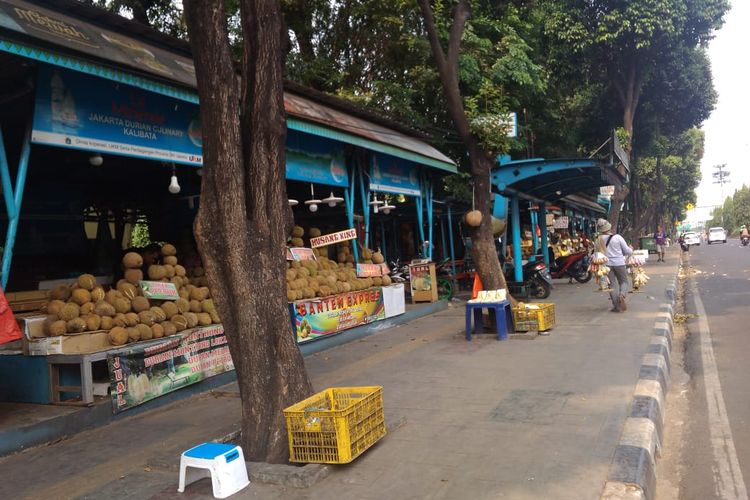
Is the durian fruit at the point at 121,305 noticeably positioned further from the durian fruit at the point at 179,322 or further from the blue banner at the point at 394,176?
the blue banner at the point at 394,176

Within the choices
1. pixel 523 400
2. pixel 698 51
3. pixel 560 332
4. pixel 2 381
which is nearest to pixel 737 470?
pixel 523 400

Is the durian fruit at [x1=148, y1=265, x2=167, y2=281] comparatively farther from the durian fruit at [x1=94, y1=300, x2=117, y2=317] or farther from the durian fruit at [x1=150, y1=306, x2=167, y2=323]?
the durian fruit at [x1=94, y1=300, x2=117, y2=317]

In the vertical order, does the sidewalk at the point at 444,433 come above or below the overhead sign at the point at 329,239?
below

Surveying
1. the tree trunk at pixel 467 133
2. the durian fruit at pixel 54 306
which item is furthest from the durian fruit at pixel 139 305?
the tree trunk at pixel 467 133

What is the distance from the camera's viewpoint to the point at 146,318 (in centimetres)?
651

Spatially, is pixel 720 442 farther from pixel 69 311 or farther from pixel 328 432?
pixel 69 311

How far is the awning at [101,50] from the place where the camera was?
4.78 m

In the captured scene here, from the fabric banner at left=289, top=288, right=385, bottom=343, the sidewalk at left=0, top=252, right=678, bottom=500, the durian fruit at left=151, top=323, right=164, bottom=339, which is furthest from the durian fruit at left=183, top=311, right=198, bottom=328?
the fabric banner at left=289, top=288, right=385, bottom=343

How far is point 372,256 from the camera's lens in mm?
12008

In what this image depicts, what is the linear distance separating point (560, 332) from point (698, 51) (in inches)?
804

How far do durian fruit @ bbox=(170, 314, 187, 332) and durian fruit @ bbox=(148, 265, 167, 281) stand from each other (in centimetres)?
82

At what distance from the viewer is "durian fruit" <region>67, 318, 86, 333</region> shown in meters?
5.80

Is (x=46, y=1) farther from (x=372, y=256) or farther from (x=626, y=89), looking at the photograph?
(x=626, y=89)

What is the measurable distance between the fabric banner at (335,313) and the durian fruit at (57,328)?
3.27 m
